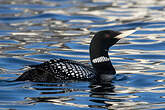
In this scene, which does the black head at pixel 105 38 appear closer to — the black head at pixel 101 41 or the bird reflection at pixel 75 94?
the black head at pixel 101 41

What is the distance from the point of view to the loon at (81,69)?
22.9 feet

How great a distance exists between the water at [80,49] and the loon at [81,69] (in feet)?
0.36

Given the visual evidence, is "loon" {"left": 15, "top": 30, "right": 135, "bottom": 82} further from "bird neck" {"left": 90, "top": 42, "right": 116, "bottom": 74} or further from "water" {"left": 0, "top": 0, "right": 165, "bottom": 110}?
"water" {"left": 0, "top": 0, "right": 165, "bottom": 110}

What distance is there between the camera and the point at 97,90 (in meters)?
6.87

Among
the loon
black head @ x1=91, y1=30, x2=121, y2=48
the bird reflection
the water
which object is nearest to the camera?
the bird reflection

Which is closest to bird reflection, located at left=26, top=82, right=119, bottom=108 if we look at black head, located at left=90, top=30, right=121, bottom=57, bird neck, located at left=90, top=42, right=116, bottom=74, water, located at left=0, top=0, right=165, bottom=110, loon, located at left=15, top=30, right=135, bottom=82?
water, located at left=0, top=0, right=165, bottom=110

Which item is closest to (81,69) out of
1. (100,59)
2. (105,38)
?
(100,59)

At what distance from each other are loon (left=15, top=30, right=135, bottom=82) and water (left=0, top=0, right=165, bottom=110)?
11 centimetres

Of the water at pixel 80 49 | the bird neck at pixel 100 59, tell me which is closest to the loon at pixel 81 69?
the bird neck at pixel 100 59

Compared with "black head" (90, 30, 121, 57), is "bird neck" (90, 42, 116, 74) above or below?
below

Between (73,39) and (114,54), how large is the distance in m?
1.76

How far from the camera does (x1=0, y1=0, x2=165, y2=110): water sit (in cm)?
627

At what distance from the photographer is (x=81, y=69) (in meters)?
7.16

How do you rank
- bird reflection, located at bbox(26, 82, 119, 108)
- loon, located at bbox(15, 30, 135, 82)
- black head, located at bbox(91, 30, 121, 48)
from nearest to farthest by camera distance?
1. bird reflection, located at bbox(26, 82, 119, 108)
2. loon, located at bbox(15, 30, 135, 82)
3. black head, located at bbox(91, 30, 121, 48)
